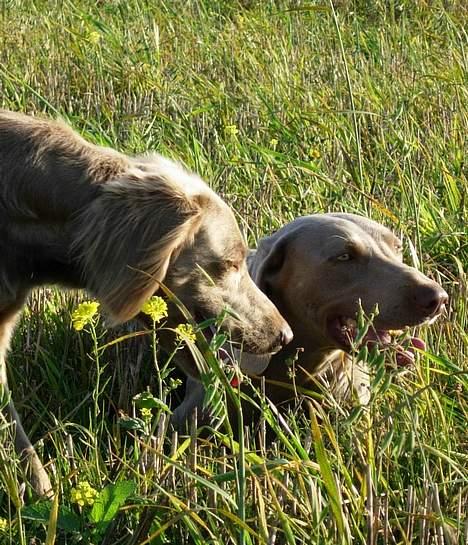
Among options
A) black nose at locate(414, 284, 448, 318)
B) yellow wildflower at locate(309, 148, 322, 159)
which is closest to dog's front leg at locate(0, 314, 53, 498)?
black nose at locate(414, 284, 448, 318)

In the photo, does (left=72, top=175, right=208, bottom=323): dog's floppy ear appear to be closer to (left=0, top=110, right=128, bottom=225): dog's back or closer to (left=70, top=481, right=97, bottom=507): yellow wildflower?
(left=0, top=110, right=128, bottom=225): dog's back

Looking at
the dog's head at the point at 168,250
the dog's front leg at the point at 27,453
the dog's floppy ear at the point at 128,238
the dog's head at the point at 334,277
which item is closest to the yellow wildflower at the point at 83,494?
the dog's front leg at the point at 27,453

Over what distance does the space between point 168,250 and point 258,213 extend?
1.53 m

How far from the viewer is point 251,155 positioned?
516 cm

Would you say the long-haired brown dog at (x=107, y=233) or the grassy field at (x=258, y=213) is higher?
the long-haired brown dog at (x=107, y=233)

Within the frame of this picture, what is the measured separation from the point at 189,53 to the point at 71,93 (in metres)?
0.89

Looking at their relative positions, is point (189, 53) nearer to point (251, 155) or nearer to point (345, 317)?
point (251, 155)

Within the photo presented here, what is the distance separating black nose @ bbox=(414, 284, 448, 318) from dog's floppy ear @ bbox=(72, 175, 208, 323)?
79 cm

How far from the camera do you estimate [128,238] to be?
120 inches

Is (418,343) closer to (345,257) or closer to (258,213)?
(345,257)

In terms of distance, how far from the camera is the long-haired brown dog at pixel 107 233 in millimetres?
3051

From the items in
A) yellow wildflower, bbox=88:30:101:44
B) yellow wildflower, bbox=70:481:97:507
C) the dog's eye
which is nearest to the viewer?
yellow wildflower, bbox=70:481:97:507

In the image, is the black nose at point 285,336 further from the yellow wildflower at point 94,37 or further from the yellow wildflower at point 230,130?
the yellow wildflower at point 94,37

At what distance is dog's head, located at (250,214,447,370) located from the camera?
3602mm
